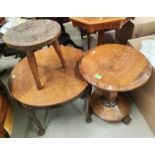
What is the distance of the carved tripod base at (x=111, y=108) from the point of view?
1573 millimetres

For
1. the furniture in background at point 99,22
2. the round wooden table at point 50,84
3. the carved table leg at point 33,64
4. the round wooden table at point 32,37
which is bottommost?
the round wooden table at point 50,84

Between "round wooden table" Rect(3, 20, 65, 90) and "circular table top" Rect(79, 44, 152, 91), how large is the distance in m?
0.30

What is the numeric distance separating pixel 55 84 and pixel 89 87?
0.24 metres

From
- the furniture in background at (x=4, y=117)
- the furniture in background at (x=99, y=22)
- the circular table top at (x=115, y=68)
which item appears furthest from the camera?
the furniture in background at (x=99, y=22)

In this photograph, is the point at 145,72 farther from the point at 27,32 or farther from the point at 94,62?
the point at 27,32

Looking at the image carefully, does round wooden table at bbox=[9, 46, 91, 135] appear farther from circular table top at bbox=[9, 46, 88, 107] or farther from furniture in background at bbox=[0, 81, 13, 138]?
furniture in background at bbox=[0, 81, 13, 138]

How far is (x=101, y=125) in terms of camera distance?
5.32ft

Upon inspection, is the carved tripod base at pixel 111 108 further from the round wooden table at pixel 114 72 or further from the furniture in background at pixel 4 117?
the furniture in background at pixel 4 117

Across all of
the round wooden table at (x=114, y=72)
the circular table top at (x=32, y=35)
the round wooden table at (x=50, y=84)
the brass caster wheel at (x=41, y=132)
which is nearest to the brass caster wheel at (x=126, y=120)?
the round wooden table at (x=114, y=72)

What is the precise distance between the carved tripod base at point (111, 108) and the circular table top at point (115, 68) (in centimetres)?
33

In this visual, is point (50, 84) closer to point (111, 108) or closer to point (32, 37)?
point (32, 37)

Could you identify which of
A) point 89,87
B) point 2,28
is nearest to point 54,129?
point 89,87
